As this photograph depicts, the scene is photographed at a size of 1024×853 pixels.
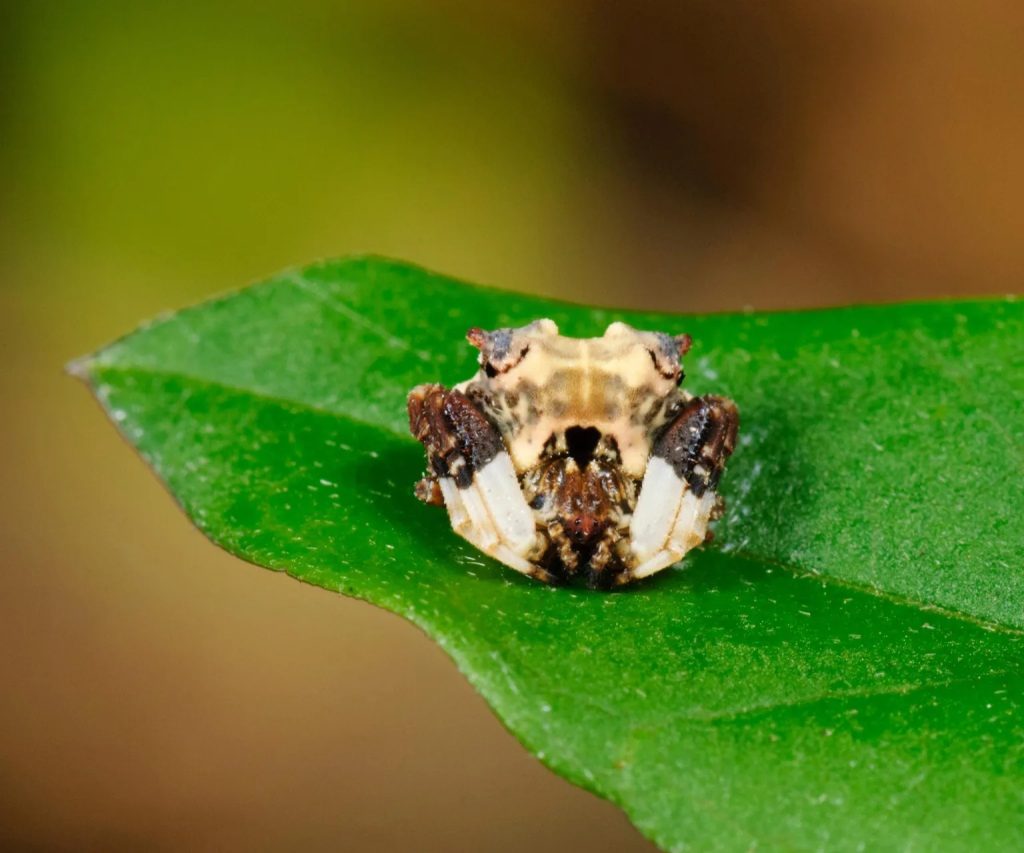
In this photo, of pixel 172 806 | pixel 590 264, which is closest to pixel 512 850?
pixel 172 806

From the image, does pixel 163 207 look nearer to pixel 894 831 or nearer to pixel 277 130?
pixel 277 130

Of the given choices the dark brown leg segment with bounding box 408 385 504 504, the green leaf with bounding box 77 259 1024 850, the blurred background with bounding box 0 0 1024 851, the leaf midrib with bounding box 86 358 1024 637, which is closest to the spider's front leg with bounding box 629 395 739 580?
the green leaf with bounding box 77 259 1024 850

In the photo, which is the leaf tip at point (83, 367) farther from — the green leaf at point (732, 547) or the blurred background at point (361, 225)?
the blurred background at point (361, 225)

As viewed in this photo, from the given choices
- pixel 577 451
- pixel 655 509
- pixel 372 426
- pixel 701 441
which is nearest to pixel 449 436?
pixel 577 451

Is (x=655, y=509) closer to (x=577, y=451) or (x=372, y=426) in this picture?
(x=577, y=451)

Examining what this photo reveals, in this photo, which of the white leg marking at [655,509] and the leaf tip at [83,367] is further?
the leaf tip at [83,367]

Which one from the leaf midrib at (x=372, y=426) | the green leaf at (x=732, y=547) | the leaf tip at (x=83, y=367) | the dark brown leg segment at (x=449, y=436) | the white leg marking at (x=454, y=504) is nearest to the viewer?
the green leaf at (x=732, y=547)

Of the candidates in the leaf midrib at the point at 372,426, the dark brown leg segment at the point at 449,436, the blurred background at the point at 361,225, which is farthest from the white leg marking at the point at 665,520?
the blurred background at the point at 361,225
